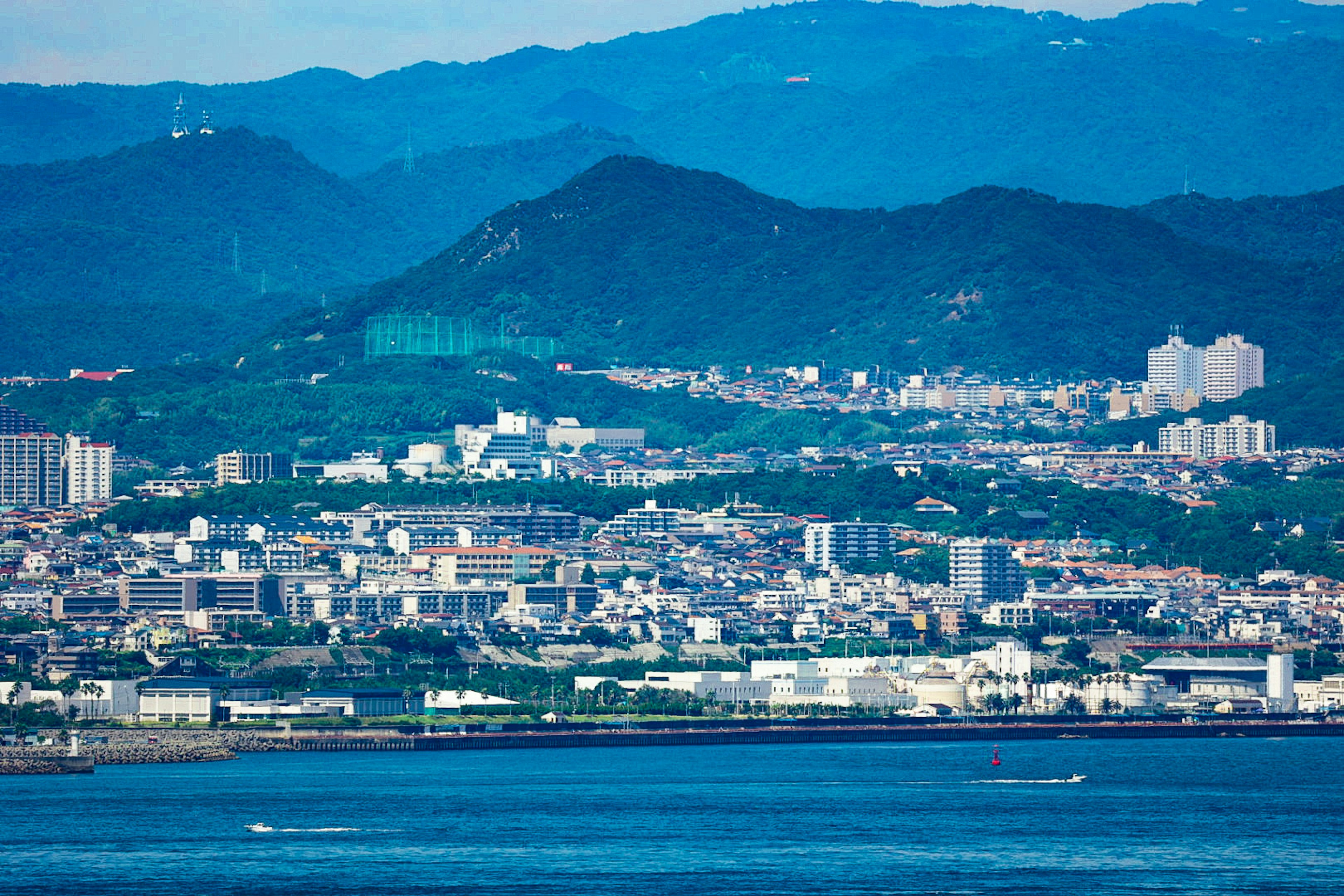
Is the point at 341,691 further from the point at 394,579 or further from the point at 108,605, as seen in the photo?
the point at 394,579

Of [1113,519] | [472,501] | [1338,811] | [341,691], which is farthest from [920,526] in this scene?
[1338,811]

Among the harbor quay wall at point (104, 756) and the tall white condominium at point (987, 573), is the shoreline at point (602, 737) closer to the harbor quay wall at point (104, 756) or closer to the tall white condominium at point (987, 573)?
the harbor quay wall at point (104, 756)

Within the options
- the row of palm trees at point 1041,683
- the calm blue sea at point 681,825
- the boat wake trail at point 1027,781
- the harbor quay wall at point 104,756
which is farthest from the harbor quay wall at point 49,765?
the row of palm trees at point 1041,683

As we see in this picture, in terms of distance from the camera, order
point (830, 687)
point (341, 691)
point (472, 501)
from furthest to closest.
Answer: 1. point (472, 501)
2. point (830, 687)
3. point (341, 691)

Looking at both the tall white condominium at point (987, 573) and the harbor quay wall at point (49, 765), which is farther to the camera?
the tall white condominium at point (987, 573)

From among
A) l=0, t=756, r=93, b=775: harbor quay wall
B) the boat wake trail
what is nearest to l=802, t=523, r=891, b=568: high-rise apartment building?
the boat wake trail

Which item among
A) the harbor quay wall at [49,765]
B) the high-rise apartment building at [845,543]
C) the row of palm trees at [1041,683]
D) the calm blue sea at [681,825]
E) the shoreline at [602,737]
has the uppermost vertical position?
the high-rise apartment building at [845,543]

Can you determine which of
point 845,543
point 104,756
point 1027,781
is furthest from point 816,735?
point 845,543
